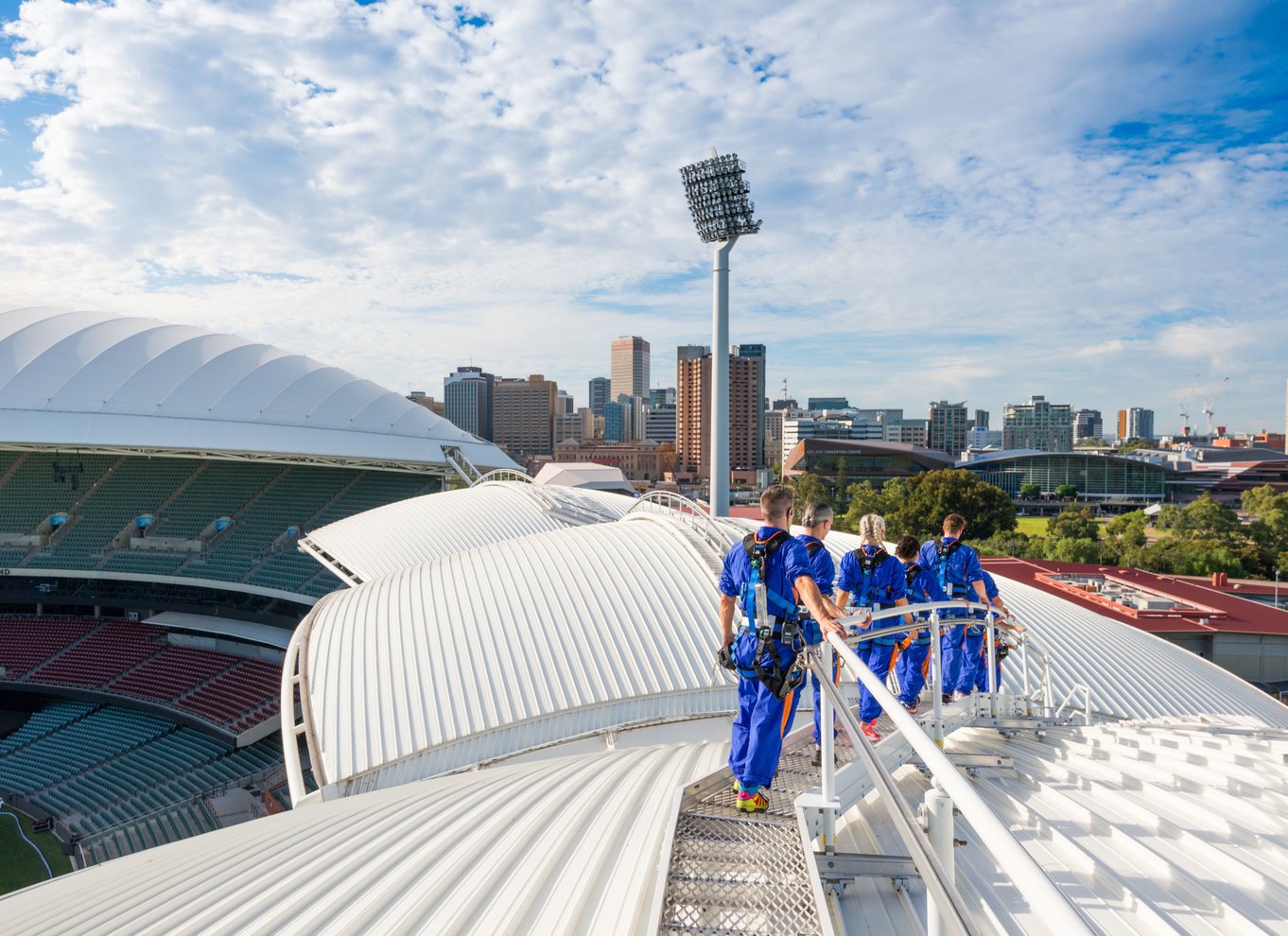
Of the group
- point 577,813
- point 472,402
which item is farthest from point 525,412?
point 577,813

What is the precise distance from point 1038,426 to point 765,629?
20187 cm

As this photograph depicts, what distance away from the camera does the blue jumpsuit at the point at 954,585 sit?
6695mm

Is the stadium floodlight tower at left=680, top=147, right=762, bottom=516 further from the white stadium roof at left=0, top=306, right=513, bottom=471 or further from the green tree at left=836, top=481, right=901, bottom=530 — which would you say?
the green tree at left=836, top=481, right=901, bottom=530

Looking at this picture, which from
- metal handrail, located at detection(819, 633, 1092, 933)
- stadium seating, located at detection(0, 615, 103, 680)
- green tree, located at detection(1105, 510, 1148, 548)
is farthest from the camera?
green tree, located at detection(1105, 510, 1148, 548)

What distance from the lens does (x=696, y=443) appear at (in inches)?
4257

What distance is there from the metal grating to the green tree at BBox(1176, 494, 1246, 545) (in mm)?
47020

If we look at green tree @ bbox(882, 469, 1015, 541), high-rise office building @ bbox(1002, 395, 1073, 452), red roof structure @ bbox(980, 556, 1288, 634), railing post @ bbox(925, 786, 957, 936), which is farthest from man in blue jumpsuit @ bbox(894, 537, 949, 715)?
high-rise office building @ bbox(1002, 395, 1073, 452)

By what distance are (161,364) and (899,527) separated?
3522cm

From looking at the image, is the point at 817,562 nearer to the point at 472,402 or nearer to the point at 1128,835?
the point at 1128,835

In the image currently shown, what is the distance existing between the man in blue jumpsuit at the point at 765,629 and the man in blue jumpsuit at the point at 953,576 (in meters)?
3.13

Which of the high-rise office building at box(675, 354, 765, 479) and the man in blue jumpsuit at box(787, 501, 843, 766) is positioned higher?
the high-rise office building at box(675, 354, 765, 479)

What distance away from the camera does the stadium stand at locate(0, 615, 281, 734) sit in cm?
2069

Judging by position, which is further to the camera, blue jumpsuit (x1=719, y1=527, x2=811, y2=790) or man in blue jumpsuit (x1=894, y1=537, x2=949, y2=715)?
man in blue jumpsuit (x1=894, y1=537, x2=949, y2=715)

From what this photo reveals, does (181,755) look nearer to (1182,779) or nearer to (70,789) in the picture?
(70,789)
